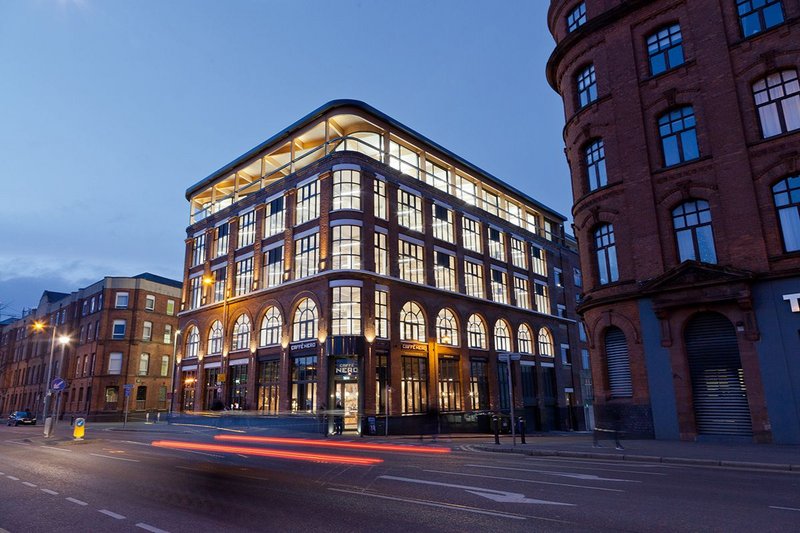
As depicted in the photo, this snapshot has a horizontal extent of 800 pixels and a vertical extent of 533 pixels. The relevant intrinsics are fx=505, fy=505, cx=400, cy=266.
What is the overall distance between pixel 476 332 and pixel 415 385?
1018 cm

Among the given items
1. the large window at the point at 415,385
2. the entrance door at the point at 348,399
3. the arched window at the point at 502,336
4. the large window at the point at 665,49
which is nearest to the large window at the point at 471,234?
the arched window at the point at 502,336

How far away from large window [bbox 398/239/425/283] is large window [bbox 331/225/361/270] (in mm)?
4627

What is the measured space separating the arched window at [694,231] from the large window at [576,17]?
12144 millimetres

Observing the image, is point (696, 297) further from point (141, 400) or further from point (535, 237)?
point (141, 400)

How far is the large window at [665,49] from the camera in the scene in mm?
24109

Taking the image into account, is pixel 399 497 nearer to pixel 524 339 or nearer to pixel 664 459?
pixel 664 459

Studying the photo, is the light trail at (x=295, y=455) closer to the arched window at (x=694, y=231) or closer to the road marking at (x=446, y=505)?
the road marking at (x=446, y=505)

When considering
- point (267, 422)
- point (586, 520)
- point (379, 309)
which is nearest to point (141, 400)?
point (267, 422)

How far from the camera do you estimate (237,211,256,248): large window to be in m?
45.7

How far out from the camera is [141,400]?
199 feet

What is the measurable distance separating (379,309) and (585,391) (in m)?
34.3

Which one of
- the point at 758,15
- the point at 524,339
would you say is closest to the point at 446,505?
the point at 758,15

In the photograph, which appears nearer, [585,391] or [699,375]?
[699,375]

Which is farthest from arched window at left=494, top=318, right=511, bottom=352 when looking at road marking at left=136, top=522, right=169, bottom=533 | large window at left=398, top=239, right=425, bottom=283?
road marking at left=136, top=522, right=169, bottom=533
